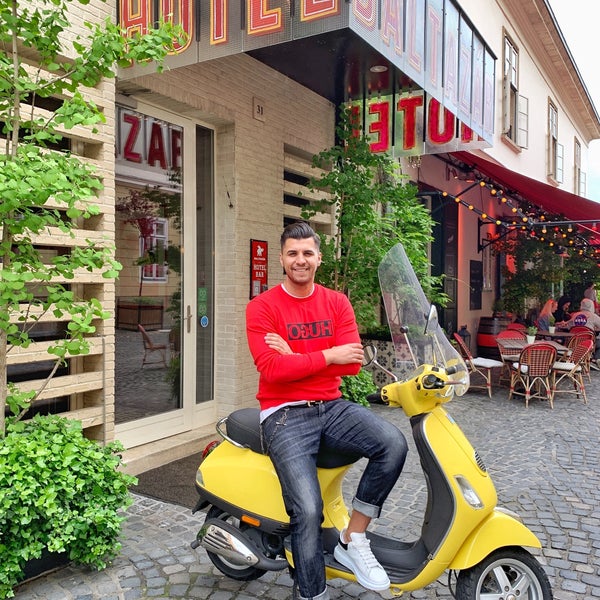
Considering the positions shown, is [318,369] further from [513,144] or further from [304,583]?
[513,144]

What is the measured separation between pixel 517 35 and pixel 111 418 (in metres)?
14.5

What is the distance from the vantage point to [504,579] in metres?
2.55

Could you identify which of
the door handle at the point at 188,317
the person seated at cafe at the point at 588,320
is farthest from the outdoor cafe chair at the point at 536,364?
the door handle at the point at 188,317

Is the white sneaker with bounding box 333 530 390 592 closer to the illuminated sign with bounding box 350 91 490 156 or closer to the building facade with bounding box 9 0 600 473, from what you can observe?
the building facade with bounding box 9 0 600 473

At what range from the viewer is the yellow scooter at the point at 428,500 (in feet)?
8.32

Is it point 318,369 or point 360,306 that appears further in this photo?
point 360,306

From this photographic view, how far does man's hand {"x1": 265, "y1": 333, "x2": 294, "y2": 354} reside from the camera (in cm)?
262

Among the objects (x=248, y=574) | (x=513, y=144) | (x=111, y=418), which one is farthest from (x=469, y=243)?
(x=248, y=574)

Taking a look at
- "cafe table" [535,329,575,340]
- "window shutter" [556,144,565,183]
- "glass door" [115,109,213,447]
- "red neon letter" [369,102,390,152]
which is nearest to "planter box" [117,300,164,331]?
"glass door" [115,109,213,447]

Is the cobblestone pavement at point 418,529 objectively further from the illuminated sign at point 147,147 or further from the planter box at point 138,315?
the illuminated sign at point 147,147

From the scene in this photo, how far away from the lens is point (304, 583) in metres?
2.54

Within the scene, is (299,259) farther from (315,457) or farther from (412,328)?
(315,457)

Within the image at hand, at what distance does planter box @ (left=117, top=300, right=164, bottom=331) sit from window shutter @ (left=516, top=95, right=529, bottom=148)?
12.4 meters

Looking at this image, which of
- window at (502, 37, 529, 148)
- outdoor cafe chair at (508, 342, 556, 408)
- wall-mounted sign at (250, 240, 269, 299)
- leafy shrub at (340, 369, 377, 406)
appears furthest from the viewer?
window at (502, 37, 529, 148)
